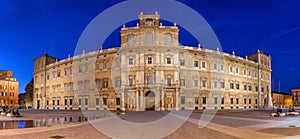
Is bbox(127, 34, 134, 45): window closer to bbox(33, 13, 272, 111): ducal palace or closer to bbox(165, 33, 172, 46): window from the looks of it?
bbox(33, 13, 272, 111): ducal palace

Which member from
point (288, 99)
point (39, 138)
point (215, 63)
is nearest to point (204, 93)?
point (215, 63)

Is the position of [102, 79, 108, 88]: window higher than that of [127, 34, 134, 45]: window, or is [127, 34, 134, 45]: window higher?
[127, 34, 134, 45]: window

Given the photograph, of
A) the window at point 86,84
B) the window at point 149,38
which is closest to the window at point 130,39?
the window at point 149,38

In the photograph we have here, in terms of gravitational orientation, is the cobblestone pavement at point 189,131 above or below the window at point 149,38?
below

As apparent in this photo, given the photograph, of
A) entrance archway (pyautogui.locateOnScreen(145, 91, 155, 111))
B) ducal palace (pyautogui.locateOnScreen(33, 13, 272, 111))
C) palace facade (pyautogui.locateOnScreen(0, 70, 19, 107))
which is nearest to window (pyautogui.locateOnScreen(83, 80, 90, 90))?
ducal palace (pyautogui.locateOnScreen(33, 13, 272, 111))

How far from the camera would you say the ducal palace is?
4547 centimetres

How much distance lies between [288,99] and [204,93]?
2831 inches

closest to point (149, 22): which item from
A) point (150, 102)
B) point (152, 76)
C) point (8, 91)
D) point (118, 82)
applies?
point (152, 76)

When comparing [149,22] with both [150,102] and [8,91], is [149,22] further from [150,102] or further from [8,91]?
[8,91]

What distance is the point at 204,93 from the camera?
5131 cm

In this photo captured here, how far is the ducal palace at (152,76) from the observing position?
149 feet

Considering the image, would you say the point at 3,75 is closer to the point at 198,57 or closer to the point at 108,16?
the point at 198,57

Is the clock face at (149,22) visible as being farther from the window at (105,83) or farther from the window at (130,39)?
the window at (105,83)

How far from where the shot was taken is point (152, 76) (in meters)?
45.4
